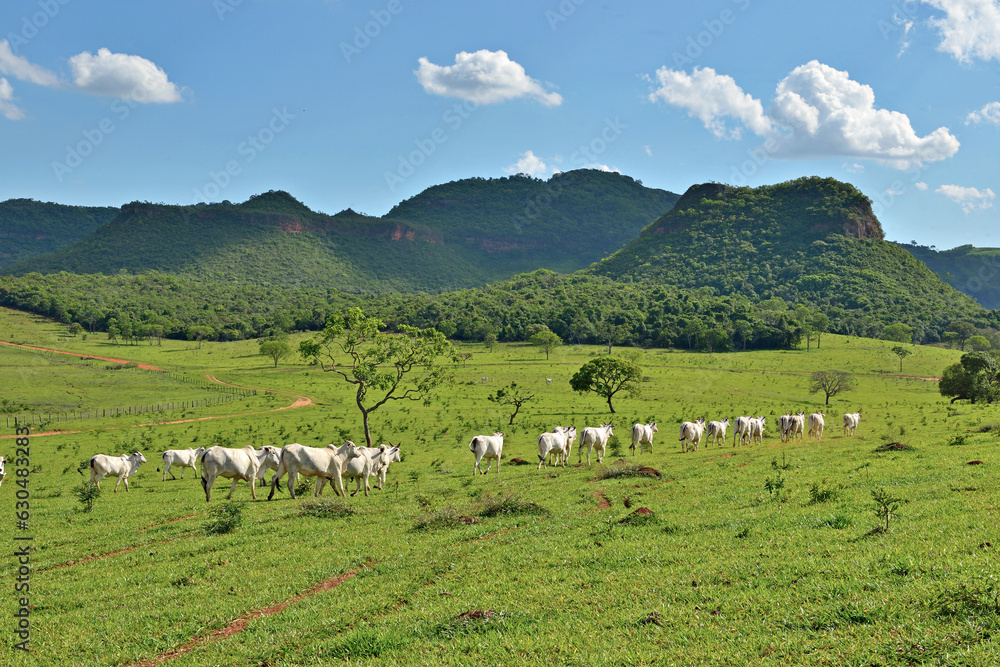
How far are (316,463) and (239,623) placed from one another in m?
11.3

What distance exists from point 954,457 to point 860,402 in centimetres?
4991

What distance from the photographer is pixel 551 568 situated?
11.0 metres

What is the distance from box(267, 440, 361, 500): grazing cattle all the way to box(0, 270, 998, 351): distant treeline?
372ft

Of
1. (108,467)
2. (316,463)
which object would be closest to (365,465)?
(316,463)

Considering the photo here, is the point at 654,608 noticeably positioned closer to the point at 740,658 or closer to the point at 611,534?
the point at 740,658

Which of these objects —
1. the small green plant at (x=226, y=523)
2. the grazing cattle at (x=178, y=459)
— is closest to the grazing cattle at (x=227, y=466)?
the small green plant at (x=226, y=523)

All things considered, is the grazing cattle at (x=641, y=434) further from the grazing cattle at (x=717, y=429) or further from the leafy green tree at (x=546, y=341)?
the leafy green tree at (x=546, y=341)

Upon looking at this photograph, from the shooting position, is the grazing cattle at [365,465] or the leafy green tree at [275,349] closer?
the grazing cattle at [365,465]

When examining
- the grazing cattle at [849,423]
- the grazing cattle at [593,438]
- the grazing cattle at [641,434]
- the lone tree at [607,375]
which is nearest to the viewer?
the grazing cattle at [593,438]

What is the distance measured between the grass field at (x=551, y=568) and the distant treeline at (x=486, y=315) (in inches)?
4397

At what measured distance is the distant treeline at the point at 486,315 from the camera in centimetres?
13450

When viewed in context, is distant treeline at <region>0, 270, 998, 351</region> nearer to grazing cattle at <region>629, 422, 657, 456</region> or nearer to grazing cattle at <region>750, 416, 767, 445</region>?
grazing cattle at <region>750, 416, 767, 445</region>

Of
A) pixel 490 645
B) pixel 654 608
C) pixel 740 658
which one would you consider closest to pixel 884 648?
pixel 740 658

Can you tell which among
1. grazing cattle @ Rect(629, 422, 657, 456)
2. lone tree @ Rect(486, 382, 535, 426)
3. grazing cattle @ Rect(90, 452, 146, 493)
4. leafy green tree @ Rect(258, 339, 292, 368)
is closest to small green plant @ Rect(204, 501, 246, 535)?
grazing cattle @ Rect(90, 452, 146, 493)
